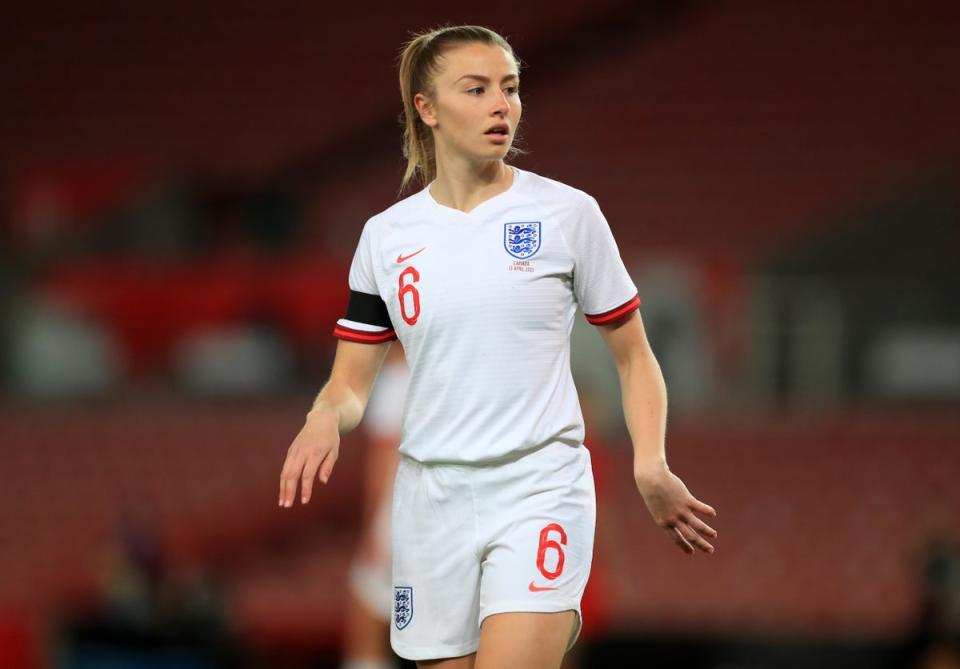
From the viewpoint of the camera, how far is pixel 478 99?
3104 millimetres

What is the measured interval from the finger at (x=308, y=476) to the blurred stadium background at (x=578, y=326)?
10.4 ft

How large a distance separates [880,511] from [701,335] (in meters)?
1.92

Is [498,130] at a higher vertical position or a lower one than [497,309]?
higher

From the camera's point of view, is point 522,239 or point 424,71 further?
point 424,71

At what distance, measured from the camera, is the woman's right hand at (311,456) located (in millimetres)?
2918

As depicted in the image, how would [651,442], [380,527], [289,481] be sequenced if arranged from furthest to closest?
1. [380,527]
2. [651,442]
3. [289,481]

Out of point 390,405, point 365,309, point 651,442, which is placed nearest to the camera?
point 651,442

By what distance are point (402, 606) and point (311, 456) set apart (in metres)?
0.40

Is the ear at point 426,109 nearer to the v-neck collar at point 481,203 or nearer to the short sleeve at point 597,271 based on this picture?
the v-neck collar at point 481,203

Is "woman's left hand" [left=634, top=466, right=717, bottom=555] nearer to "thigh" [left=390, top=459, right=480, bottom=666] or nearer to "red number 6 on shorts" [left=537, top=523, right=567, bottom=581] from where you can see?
"red number 6 on shorts" [left=537, top=523, right=567, bottom=581]

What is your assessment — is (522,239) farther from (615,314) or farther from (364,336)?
(364,336)

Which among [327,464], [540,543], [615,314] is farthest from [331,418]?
[615,314]

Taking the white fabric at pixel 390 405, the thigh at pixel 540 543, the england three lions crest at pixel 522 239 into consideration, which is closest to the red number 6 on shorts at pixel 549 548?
the thigh at pixel 540 543

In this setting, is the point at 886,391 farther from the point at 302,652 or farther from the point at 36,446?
the point at 36,446
